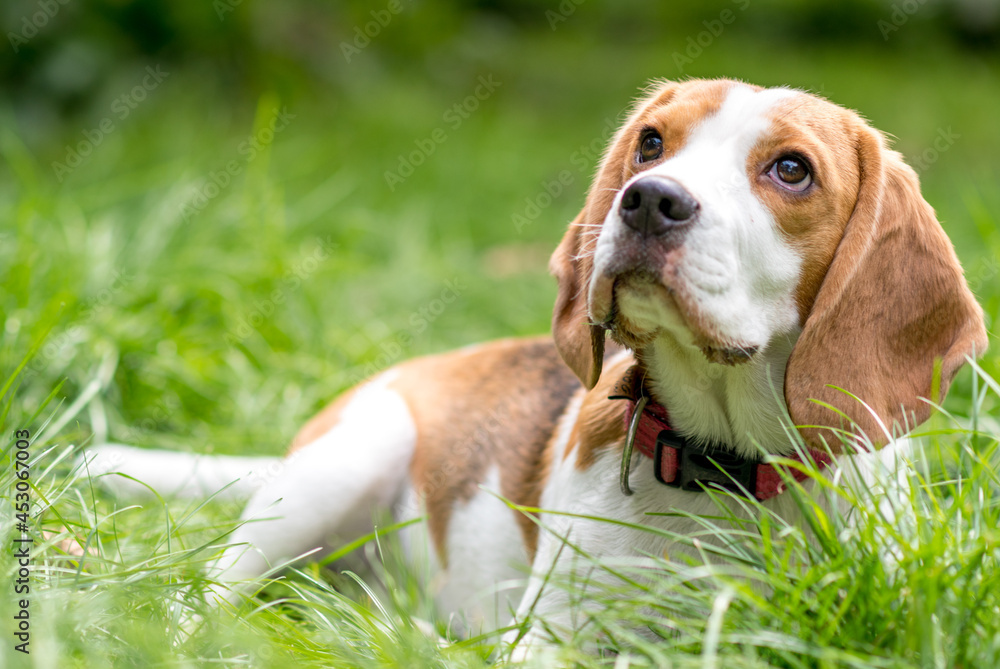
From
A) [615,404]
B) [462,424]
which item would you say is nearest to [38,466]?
[462,424]

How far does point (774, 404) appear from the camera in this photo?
262cm

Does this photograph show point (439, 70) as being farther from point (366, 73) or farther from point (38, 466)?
point (38, 466)

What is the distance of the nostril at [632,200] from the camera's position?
2287mm

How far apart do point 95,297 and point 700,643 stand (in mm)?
3401
